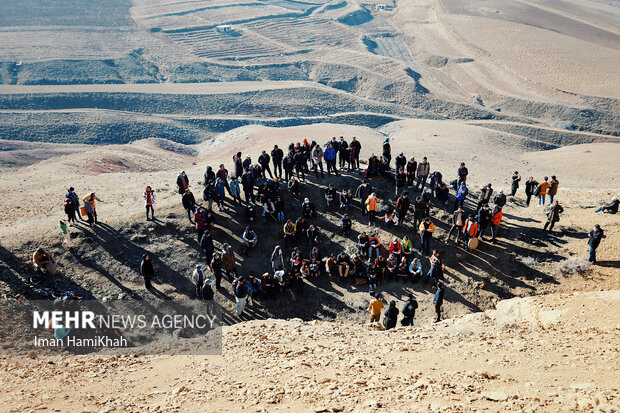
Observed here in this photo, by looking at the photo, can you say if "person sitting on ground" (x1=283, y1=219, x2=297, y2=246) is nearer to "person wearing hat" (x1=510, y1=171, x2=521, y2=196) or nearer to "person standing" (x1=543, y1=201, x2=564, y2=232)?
"person standing" (x1=543, y1=201, x2=564, y2=232)

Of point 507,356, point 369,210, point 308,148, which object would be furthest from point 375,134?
point 507,356

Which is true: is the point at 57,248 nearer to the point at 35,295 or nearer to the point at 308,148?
the point at 35,295

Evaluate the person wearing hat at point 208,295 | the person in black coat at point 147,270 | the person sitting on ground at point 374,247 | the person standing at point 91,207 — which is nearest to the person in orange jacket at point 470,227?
the person sitting on ground at point 374,247

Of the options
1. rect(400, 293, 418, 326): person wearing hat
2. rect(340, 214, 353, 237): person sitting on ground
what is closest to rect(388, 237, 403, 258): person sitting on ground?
rect(340, 214, 353, 237): person sitting on ground

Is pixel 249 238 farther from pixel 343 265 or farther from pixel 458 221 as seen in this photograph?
pixel 458 221

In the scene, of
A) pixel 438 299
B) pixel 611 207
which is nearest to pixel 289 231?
pixel 438 299

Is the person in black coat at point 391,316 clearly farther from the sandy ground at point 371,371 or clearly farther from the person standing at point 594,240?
the person standing at point 594,240
